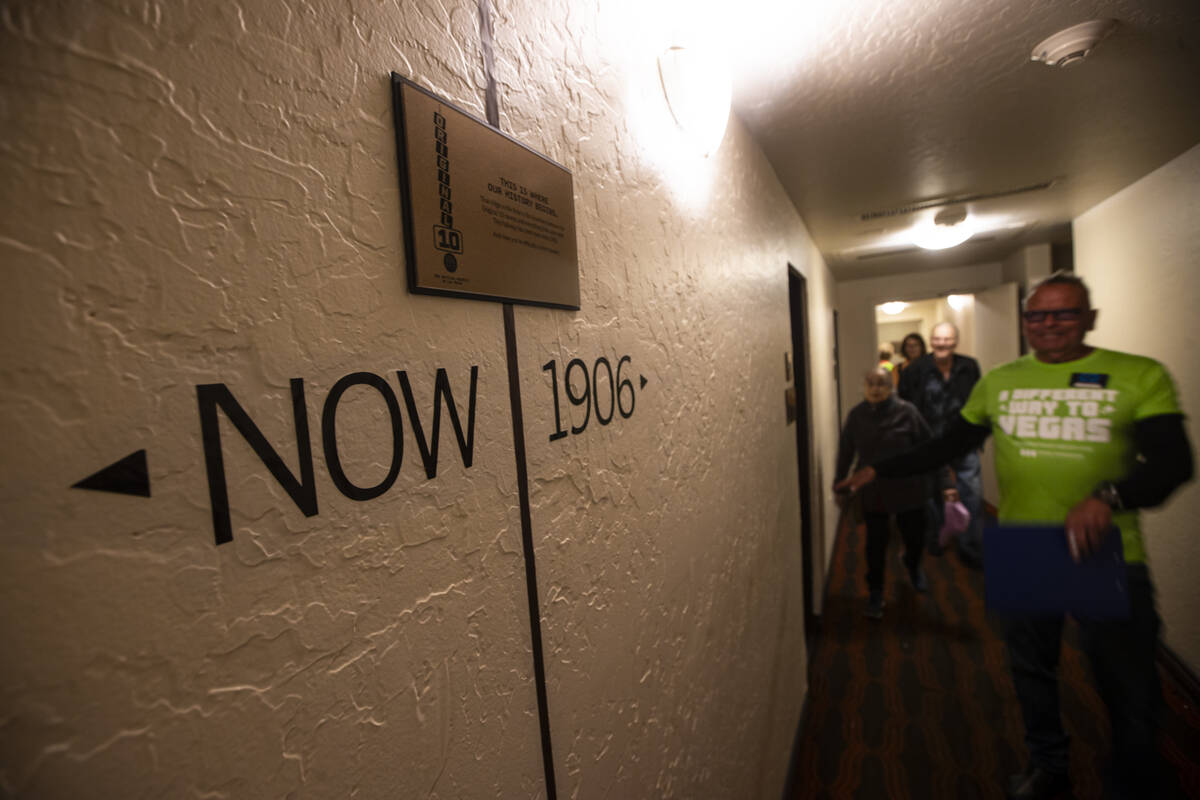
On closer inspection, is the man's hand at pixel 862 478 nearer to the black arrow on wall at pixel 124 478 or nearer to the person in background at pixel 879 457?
the person in background at pixel 879 457

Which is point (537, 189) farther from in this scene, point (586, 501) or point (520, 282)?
point (586, 501)

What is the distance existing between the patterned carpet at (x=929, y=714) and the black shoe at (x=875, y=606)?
48 millimetres

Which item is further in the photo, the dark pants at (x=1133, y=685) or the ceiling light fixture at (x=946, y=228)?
the ceiling light fixture at (x=946, y=228)

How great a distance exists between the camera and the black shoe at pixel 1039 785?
1870mm

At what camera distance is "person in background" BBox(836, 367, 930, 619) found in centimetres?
305

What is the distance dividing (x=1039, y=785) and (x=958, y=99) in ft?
8.02

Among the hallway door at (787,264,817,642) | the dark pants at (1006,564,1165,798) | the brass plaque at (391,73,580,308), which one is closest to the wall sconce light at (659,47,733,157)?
the brass plaque at (391,73,580,308)

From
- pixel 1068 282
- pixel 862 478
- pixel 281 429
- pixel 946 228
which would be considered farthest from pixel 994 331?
pixel 281 429

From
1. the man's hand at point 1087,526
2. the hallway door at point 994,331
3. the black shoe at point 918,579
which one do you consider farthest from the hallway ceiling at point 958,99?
the black shoe at point 918,579

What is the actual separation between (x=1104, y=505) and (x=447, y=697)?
179 centimetres

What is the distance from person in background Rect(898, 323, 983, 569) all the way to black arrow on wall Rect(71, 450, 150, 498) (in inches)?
168

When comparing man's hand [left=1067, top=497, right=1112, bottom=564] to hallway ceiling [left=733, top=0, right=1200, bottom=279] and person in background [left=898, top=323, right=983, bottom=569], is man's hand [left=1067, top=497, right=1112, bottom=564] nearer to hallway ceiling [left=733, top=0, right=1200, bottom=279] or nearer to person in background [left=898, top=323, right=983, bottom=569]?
hallway ceiling [left=733, top=0, right=1200, bottom=279]

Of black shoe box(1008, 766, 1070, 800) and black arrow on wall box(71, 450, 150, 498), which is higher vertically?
black arrow on wall box(71, 450, 150, 498)

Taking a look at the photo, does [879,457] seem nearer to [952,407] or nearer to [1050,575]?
[952,407]
